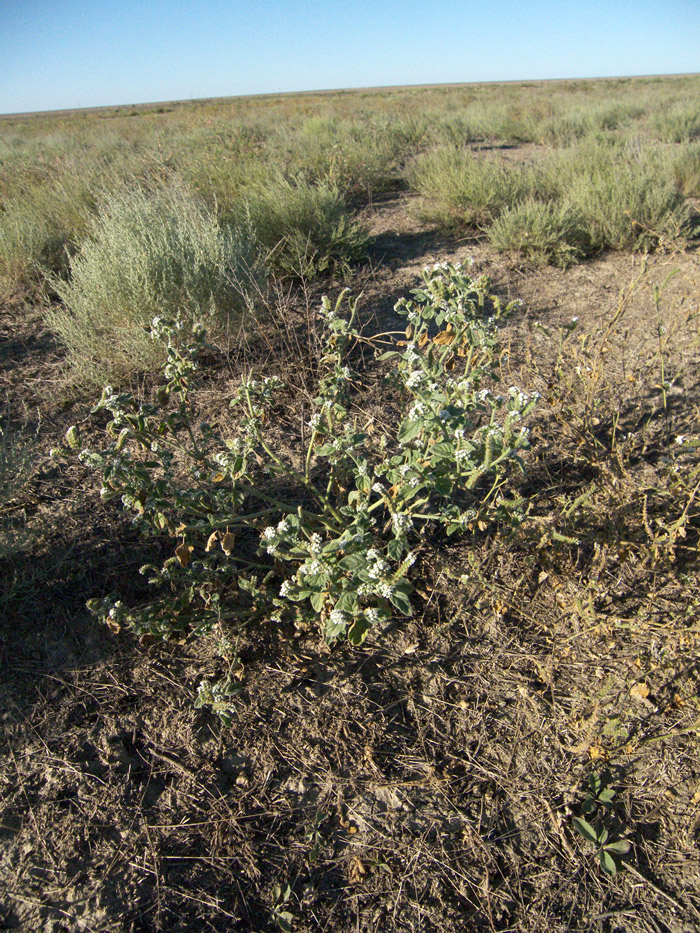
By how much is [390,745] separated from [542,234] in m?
4.36

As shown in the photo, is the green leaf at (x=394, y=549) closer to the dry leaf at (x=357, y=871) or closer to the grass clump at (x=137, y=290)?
the dry leaf at (x=357, y=871)

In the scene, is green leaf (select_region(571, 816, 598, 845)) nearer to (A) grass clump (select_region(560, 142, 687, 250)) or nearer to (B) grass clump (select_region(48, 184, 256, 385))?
(B) grass clump (select_region(48, 184, 256, 385))

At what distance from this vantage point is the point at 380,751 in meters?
1.68

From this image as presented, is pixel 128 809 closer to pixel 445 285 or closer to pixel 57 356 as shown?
pixel 445 285

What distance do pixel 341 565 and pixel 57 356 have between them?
10.3ft

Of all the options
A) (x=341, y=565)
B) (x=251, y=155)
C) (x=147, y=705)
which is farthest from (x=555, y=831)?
(x=251, y=155)

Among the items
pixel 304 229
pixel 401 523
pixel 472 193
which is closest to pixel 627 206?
pixel 472 193

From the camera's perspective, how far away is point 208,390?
3193 millimetres

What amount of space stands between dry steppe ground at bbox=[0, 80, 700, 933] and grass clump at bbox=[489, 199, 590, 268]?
256 centimetres

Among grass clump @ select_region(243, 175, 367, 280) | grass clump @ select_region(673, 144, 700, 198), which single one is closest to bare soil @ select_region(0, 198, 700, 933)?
grass clump @ select_region(243, 175, 367, 280)

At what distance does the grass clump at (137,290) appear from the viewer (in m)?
3.28

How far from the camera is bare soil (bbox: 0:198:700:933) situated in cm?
140

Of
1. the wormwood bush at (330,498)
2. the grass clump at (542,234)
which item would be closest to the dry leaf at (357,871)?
the wormwood bush at (330,498)

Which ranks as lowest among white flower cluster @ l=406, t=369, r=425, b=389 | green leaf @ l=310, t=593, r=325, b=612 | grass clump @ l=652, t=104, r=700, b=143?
green leaf @ l=310, t=593, r=325, b=612
